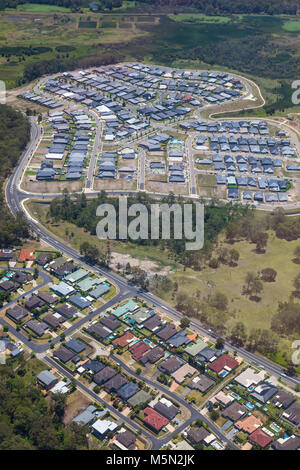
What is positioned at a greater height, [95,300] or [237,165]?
[237,165]

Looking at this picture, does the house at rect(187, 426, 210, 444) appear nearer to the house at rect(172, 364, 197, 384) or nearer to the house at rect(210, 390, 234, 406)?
the house at rect(210, 390, 234, 406)

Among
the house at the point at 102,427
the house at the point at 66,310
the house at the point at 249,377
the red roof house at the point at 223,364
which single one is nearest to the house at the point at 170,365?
the red roof house at the point at 223,364

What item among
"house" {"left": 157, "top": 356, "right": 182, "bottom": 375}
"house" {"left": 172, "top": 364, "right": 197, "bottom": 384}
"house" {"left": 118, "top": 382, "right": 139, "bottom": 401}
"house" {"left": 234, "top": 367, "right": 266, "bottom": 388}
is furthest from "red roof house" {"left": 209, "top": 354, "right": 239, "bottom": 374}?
"house" {"left": 118, "top": 382, "right": 139, "bottom": 401}

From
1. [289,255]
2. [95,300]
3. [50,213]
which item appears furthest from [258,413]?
[50,213]

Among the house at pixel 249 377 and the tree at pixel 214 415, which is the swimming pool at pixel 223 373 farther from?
the tree at pixel 214 415

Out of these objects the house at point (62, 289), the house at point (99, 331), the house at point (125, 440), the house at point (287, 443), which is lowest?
the house at point (125, 440)
